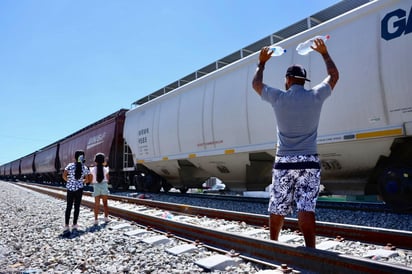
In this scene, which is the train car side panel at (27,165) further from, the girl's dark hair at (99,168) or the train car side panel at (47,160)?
the girl's dark hair at (99,168)

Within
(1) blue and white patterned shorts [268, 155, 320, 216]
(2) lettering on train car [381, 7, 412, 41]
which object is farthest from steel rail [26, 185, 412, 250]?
(2) lettering on train car [381, 7, 412, 41]

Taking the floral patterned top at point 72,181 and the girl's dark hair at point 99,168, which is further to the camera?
the girl's dark hair at point 99,168

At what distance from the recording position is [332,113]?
5590 millimetres

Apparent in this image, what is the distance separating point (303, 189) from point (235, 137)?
16.7 feet

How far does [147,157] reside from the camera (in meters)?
11.7

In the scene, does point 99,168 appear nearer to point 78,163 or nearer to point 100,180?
point 100,180

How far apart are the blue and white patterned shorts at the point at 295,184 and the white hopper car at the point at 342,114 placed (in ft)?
10.0

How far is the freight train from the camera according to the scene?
15.9ft

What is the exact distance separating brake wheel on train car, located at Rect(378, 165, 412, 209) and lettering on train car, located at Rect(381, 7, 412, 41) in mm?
2154

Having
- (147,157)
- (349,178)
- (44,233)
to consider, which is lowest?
(44,233)

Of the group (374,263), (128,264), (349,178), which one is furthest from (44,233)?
(349,178)

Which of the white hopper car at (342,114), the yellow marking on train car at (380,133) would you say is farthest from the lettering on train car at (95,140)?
the yellow marking on train car at (380,133)

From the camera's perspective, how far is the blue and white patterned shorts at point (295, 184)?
2469 mm

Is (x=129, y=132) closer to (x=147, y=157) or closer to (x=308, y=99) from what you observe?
(x=147, y=157)
